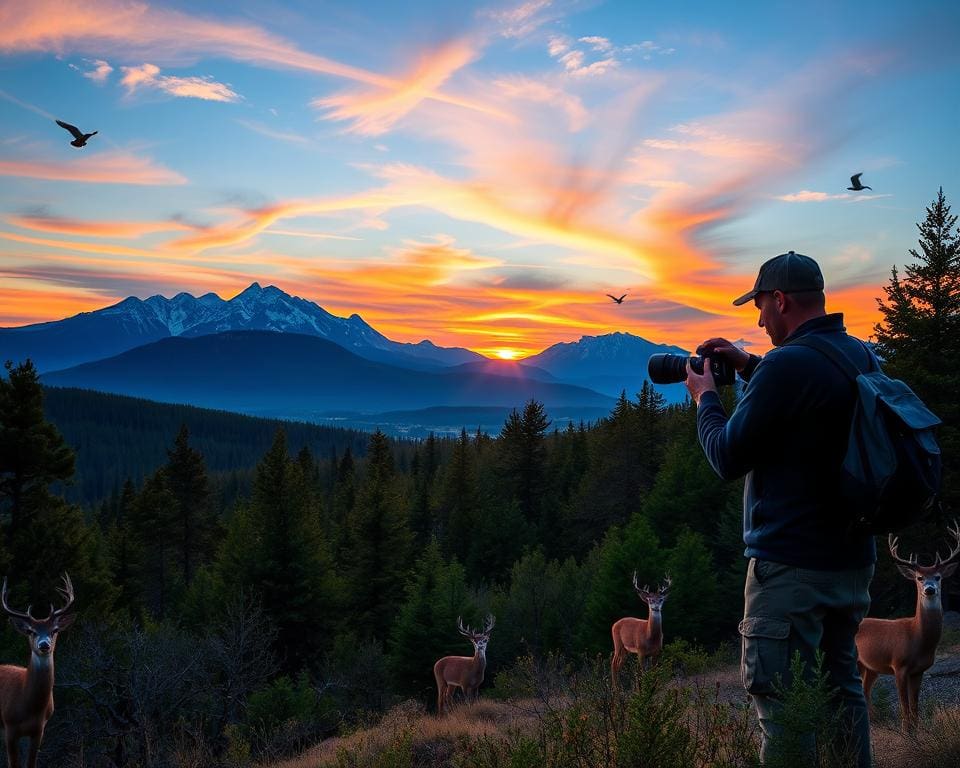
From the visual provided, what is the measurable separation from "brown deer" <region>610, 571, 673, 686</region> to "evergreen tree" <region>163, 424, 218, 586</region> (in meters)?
31.0

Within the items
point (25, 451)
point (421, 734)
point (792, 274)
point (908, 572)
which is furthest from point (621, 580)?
point (792, 274)

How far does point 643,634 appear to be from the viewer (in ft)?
48.6

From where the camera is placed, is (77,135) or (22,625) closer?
(22,625)

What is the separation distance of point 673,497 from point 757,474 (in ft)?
107

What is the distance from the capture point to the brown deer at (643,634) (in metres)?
14.3

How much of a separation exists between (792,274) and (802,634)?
5.14ft

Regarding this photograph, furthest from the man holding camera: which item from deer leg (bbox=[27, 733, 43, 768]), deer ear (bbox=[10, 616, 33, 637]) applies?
deer leg (bbox=[27, 733, 43, 768])

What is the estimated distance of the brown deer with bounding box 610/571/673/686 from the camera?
14.3 metres

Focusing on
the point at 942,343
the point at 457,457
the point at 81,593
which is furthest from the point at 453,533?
the point at 942,343

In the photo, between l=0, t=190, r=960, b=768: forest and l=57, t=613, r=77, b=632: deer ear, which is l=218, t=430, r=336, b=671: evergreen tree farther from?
l=57, t=613, r=77, b=632: deer ear

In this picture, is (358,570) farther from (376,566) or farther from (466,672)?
(466,672)

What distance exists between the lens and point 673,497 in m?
34.3

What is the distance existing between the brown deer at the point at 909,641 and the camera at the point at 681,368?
5160 millimetres

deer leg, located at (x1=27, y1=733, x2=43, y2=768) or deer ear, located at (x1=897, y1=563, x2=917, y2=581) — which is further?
deer leg, located at (x1=27, y1=733, x2=43, y2=768)
